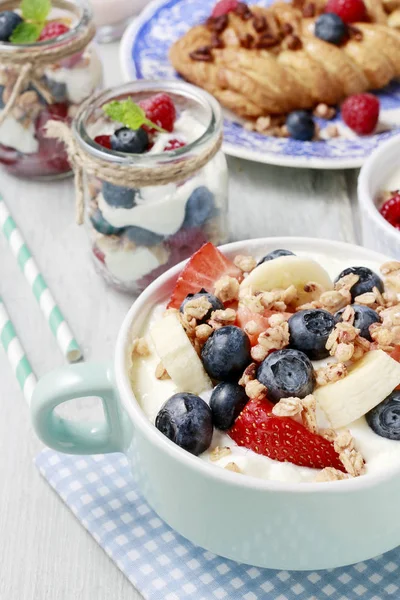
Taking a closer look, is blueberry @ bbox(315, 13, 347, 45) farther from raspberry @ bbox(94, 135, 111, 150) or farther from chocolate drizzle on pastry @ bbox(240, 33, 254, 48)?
raspberry @ bbox(94, 135, 111, 150)

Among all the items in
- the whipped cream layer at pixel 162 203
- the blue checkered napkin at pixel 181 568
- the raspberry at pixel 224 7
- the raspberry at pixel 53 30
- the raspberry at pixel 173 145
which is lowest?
the blue checkered napkin at pixel 181 568

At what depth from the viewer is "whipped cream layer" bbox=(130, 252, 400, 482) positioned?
0.87m

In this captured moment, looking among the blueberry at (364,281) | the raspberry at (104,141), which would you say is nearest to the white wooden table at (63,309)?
the raspberry at (104,141)

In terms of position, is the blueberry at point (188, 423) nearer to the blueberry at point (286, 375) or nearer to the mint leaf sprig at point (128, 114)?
the blueberry at point (286, 375)

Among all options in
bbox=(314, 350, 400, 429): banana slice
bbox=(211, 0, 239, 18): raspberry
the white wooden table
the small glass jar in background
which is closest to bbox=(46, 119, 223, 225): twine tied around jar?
the white wooden table

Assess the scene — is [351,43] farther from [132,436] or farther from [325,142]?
[132,436]

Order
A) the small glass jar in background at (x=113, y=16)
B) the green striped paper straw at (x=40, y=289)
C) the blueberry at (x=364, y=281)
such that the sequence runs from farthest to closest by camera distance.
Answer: the small glass jar in background at (x=113, y=16)
the green striped paper straw at (x=40, y=289)
the blueberry at (x=364, y=281)

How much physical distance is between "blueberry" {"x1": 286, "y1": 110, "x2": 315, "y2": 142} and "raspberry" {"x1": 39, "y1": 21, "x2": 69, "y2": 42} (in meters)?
0.50

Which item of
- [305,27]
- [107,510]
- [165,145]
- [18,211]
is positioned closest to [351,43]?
[305,27]

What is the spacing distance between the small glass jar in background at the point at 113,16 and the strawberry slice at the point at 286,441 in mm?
1575

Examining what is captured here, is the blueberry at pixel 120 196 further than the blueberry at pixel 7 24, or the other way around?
the blueberry at pixel 7 24

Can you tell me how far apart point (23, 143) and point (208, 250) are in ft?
2.43

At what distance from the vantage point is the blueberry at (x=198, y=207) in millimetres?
1410

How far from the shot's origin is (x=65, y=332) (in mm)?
1383
